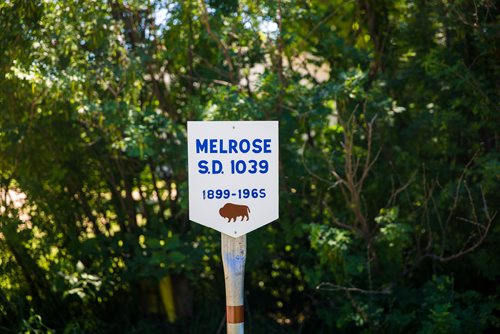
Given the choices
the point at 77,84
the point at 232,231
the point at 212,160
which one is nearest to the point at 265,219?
the point at 232,231

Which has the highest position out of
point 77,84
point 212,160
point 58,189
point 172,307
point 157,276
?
point 77,84

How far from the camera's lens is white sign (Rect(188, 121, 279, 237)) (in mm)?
3586

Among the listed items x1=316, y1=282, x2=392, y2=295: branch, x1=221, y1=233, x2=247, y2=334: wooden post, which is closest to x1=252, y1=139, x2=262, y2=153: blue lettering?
x1=221, y1=233, x2=247, y2=334: wooden post

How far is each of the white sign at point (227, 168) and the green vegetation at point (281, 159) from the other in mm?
1639

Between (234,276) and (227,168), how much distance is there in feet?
1.89

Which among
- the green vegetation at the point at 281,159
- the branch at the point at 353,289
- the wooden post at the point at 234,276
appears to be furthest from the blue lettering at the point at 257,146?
the branch at the point at 353,289

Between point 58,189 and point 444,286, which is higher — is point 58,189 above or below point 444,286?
above

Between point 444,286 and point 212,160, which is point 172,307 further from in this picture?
point 212,160

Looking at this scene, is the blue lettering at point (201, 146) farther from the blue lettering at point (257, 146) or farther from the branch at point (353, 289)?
the branch at point (353, 289)

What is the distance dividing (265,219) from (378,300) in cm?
226

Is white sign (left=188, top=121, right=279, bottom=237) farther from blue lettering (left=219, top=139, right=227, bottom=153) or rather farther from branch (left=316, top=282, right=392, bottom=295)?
branch (left=316, top=282, right=392, bottom=295)

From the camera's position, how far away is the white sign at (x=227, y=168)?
3586 millimetres

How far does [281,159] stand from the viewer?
5.85 metres

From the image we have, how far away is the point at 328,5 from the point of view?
6.16 m
